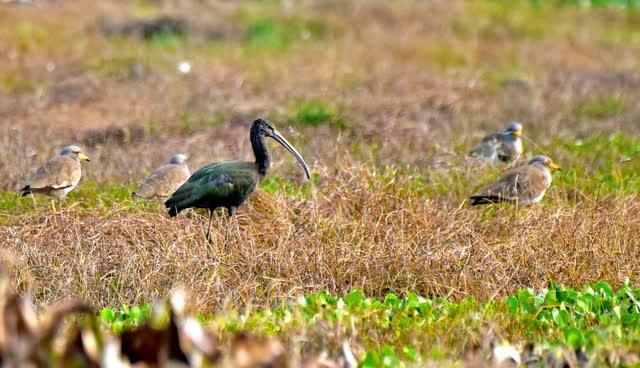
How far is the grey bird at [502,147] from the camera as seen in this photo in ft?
29.9

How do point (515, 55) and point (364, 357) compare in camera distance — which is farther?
point (515, 55)

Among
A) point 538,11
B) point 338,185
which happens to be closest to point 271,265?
point 338,185

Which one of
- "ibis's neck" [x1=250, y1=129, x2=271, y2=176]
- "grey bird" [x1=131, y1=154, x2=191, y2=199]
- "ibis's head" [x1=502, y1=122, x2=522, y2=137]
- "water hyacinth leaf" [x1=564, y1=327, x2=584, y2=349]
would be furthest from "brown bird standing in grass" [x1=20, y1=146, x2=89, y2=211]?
"water hyacinth leaf" [x1=564, y1=327, x2=584, y2=349]

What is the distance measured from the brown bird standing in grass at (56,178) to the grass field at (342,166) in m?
0.14

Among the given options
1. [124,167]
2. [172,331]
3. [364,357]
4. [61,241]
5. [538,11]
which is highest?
[172,331]

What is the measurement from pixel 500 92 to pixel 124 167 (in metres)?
6.89

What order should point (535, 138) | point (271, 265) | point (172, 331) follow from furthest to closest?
point (535, 138), point (271, 265), point (172, 331)

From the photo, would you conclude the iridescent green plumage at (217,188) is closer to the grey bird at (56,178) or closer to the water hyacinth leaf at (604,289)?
the grey bird at (56,178)

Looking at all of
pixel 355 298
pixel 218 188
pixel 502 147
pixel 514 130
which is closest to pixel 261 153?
pixel 218 188

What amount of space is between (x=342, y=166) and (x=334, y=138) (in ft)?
9.99

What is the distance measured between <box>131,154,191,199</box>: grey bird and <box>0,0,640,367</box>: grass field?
11cm

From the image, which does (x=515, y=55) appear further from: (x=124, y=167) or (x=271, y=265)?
(x=271, y=265)

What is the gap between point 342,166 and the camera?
764 cm

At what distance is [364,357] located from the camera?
4066 mm
